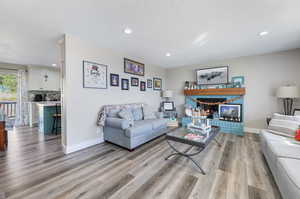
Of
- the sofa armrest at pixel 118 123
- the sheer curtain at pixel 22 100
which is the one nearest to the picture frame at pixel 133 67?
the sofa armrest at pixel 118 123

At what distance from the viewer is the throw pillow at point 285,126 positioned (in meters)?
2.08

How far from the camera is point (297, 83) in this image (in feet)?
11.0

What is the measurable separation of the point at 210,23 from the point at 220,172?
8.15 feet

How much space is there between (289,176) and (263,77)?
3.57m

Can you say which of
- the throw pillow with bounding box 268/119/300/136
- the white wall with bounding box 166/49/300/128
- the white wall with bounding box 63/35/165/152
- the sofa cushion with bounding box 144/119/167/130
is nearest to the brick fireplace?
the white wall with bounding box 166/49/300/128

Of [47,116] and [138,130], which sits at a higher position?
[47,116]

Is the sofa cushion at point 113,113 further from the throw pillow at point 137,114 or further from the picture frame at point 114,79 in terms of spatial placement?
the picture frame at point 114,79

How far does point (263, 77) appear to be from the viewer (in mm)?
3709

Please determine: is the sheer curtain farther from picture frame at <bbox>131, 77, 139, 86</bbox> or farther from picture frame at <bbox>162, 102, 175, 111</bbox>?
picture frame at <bbox>162, 102, 175, 111</bbox>

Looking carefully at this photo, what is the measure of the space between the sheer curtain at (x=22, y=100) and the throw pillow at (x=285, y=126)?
26.2 ft

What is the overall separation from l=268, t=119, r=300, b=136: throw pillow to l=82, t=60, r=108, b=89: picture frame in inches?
149

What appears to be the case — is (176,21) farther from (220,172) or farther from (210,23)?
(220,172)

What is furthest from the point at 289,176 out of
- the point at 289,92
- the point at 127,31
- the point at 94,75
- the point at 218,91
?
the point at 94,75

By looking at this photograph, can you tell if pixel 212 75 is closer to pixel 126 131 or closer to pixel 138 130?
pixel 138 130
